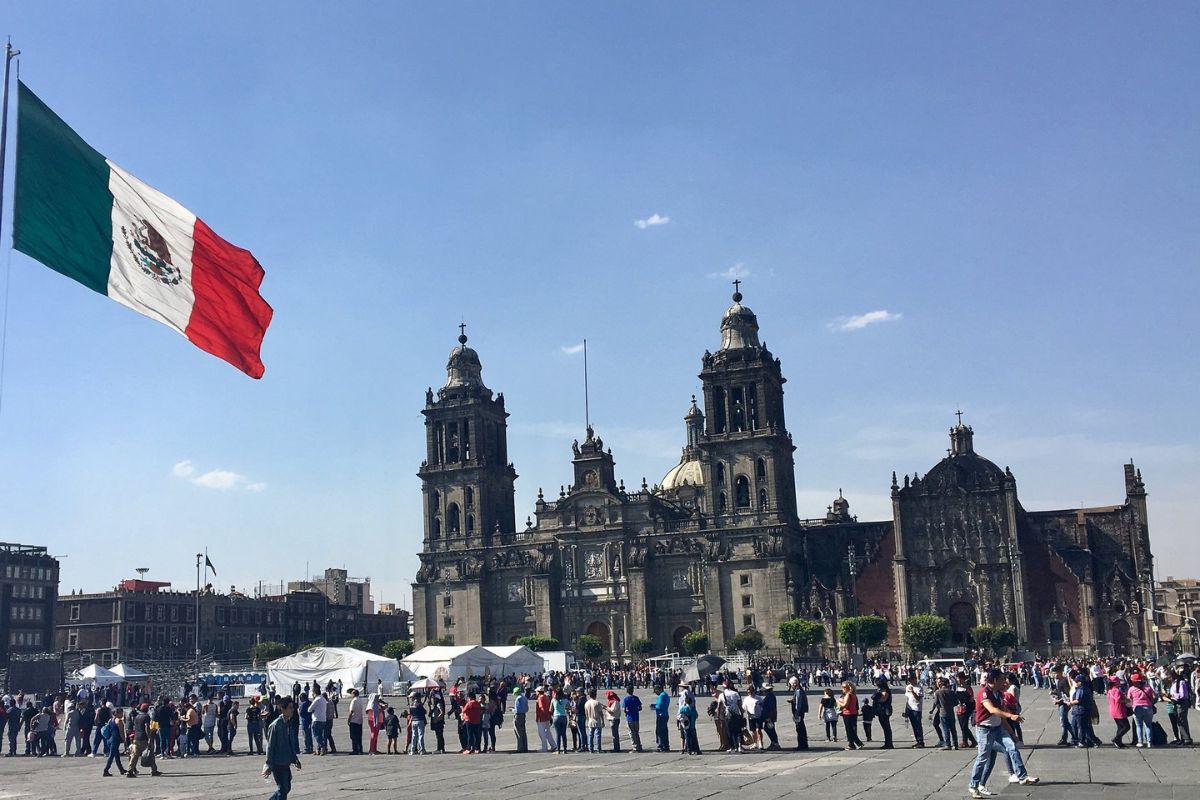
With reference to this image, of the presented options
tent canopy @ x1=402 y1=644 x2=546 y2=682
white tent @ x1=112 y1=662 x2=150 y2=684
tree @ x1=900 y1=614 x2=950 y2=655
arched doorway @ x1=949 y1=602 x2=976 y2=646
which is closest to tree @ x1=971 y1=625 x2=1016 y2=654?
tree @ x1=900 y1=614 x2=950 y2=655

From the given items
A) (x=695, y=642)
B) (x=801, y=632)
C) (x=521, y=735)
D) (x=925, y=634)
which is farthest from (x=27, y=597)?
(x=521, y=735)

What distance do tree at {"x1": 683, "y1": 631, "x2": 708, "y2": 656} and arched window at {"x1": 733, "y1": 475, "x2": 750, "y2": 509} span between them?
38.7 feet

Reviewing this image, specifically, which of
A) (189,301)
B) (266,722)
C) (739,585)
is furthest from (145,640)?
(189,301)

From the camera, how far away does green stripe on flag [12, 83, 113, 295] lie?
1408 centimetres

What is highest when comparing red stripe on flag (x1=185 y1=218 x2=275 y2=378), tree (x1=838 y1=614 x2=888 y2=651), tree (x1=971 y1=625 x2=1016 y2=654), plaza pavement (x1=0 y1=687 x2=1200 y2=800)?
red stripe on flag (x1=185 y1=218 x2=275 y2=378)

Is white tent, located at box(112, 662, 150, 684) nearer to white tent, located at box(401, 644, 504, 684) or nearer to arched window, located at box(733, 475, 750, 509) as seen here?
white tent, located at box(401, 644, 504, 684)

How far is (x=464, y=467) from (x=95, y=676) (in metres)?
45.7

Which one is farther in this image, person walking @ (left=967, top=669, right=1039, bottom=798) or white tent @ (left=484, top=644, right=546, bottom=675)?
white tent @ (left=484, top=644, right=546, bottom=675)

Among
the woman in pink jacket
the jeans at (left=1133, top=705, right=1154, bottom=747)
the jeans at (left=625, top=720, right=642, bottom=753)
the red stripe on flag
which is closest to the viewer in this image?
the red stripe on flag

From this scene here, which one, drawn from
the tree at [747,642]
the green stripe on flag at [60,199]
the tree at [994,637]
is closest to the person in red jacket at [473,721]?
Answer: the green stripe on flag at [60,199]

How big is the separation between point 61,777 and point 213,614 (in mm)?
89148

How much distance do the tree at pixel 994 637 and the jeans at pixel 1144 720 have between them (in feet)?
197

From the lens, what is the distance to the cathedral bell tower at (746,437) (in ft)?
309

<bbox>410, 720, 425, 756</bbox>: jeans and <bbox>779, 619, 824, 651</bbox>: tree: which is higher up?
<bbox>779, 619, 824, 651</bbox>: tree
